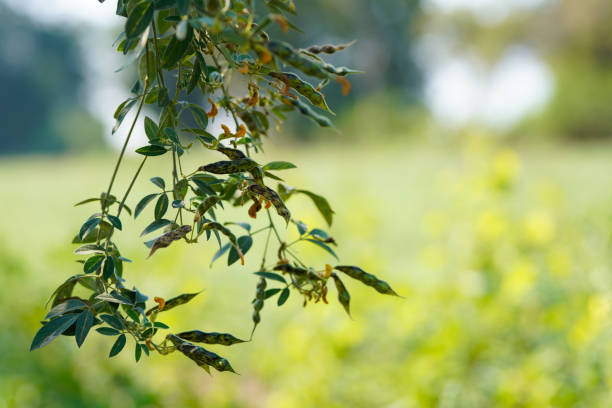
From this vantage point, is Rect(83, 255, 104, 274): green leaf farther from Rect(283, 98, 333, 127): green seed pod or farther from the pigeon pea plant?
Rect(283, 98, 333, 127): green seed pod

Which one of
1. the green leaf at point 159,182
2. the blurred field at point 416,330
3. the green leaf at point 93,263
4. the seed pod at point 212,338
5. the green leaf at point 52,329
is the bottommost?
the green leaf at point 52,329

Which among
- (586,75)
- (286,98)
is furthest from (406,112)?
(286,98)

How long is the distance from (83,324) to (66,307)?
0.8 inches

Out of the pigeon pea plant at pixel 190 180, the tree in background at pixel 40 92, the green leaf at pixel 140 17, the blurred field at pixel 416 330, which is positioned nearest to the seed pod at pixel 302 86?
the pigeon pea plant at pixel 190 180

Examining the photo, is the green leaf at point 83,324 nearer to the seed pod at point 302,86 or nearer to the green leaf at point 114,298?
the green leaf at point 114,298

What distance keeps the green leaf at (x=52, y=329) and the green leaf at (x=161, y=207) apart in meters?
0.12

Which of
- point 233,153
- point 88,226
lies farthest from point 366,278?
point 88,226

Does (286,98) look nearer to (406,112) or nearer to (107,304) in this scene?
(107,304)

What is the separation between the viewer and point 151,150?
0.50m

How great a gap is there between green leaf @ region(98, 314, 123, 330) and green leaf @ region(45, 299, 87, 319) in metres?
0.02

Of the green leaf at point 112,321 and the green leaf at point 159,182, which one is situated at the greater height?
the green leaf at point 159,182

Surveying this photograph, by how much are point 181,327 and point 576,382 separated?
1.39 m

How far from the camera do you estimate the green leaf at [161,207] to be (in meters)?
0.53

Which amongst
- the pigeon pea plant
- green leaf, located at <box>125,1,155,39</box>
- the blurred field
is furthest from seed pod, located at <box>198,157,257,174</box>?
the blurred field
